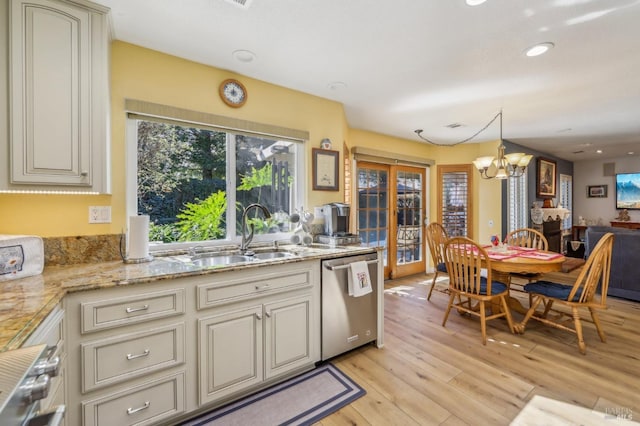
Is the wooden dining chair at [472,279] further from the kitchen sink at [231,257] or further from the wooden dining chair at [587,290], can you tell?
the kitchen sink at [231,257]

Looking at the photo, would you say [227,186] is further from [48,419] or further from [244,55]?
[48,419]

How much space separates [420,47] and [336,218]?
155 cm

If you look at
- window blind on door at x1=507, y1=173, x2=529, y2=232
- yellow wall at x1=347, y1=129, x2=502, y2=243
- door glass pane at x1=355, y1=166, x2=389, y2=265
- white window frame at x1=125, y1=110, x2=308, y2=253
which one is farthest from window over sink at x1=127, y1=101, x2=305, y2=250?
window blind on door at x1=507, y1=173, x2=529, y2=232

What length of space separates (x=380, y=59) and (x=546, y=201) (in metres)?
5.57

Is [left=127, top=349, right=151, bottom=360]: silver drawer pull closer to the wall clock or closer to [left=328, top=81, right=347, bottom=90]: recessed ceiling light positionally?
the wall clock

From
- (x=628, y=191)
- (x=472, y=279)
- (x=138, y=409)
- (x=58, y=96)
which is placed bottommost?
(x=138, y=409)

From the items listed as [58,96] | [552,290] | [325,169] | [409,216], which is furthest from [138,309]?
[409,216]

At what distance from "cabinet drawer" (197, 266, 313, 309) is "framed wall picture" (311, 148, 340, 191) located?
3.74ft

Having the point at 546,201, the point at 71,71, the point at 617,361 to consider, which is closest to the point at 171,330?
the point at 71,71

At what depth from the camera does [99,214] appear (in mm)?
1927

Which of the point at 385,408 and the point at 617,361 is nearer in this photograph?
the point at 385,408

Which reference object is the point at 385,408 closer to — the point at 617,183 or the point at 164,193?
the point at 164,193

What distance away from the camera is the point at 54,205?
1801mm

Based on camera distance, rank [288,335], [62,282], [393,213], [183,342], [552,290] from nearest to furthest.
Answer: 1. [62,282]
2. [183,342]
3. [288,335]
4. [552,290]
5. [393,213]
